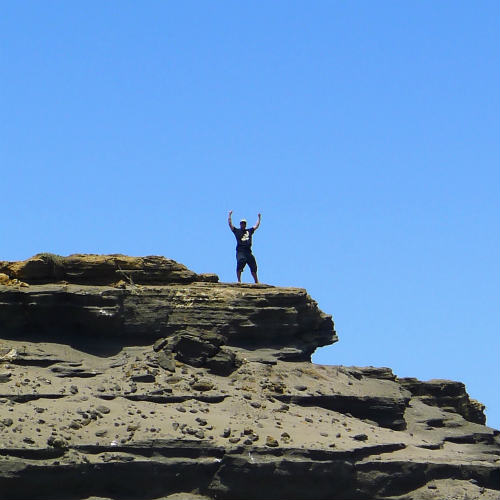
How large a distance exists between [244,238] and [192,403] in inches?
295

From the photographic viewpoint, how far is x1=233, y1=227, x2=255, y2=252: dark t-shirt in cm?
5441

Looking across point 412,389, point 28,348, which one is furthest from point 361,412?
point 28,348

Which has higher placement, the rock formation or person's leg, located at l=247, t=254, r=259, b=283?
person's leg, located at l=247, t=254, r=259, b=283

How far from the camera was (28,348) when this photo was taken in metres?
49.8

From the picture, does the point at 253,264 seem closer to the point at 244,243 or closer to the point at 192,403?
the point at 244,243

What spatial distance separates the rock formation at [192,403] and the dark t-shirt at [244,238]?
147 cm

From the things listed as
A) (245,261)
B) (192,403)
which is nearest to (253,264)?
(245,261)

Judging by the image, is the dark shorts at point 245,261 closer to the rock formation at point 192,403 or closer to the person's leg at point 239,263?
the person's leg at point 239,263

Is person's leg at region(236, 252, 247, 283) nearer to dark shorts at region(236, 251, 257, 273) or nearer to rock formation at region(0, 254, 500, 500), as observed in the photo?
dark shorts at region(236, 251, 257, 273)

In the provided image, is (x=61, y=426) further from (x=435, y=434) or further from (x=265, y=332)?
(x=435, y=434)

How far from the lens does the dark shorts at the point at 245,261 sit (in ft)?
179

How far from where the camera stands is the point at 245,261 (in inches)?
2144

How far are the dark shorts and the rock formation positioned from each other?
114cm

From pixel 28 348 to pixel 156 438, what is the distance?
19.1 feet
